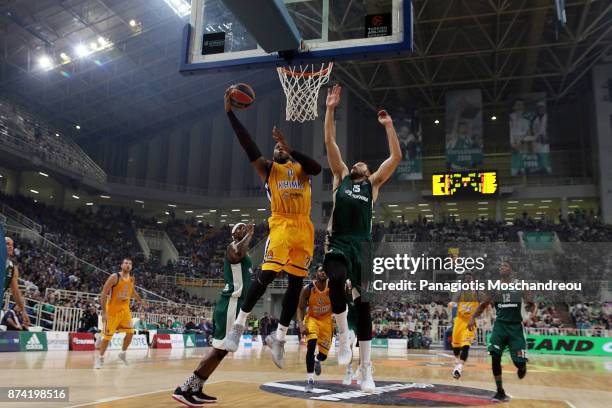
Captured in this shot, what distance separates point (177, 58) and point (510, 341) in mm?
27495

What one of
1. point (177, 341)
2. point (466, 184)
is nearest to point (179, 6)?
point (177, 341)

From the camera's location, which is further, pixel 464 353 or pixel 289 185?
pixel 464 353

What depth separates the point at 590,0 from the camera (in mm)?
24875

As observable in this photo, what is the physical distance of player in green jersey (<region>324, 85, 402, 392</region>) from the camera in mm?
5145

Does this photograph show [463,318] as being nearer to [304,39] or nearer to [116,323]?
[304,39]

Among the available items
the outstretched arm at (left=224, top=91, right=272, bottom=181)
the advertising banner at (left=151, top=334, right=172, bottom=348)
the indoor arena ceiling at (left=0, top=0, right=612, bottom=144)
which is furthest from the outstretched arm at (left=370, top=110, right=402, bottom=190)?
the indoor arena ceiling at (left=0, top=0, right=612, bottom=144)

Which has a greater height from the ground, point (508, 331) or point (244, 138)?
point (244, 138)

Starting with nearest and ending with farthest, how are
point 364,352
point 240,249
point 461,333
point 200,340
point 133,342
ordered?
1. point 364,352
2. point 240,249
3. point 461,333
4. point 133,342
5. point 200,340

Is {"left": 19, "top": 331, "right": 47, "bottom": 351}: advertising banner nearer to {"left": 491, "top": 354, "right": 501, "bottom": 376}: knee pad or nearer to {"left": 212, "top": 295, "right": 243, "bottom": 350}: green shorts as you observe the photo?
Answer: {"left": 212, "top": 295, "right": 243, "bottom": 350}: green shorts

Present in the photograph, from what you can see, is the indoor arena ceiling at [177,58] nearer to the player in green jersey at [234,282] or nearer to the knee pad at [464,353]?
the knee pad at [464,353]

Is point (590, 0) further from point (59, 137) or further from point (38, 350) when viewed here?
point (59, 137)

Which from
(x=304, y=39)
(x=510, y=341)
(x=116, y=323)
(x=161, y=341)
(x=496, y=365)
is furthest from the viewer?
(x=161, y=341)

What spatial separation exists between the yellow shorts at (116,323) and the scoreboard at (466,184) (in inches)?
1002

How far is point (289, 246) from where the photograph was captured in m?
5.12
